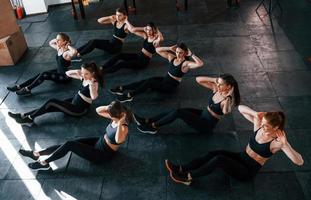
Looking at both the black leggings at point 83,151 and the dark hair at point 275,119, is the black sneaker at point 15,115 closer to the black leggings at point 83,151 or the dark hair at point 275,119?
the black leggings at point 83,151

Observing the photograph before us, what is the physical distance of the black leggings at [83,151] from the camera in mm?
3582

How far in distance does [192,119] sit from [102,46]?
8.05 feet

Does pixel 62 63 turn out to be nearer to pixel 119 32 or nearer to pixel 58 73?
pixel 58 73

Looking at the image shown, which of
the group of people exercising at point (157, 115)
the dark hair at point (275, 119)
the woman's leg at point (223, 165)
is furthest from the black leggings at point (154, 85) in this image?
the dark hair at point (275, 119)

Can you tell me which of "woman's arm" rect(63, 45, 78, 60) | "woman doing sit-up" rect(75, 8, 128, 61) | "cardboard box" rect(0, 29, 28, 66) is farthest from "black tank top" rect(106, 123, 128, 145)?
"cardboard box" rect(0, 29, 28, 66)

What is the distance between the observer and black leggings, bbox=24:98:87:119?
170 inches

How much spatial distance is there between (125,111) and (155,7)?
4605 mm

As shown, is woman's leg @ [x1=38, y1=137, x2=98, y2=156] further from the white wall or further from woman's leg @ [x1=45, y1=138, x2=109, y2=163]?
the white wall

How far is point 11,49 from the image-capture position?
18.9 feet

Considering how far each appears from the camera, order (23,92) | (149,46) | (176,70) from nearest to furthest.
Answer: (176,70)
(23,92)
(149,46)

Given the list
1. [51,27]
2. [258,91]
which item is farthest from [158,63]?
[51,27]

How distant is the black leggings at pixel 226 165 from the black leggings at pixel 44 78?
8.29 ft

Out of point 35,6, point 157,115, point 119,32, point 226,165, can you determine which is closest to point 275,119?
point 226,165

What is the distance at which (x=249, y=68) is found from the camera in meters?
5.35
